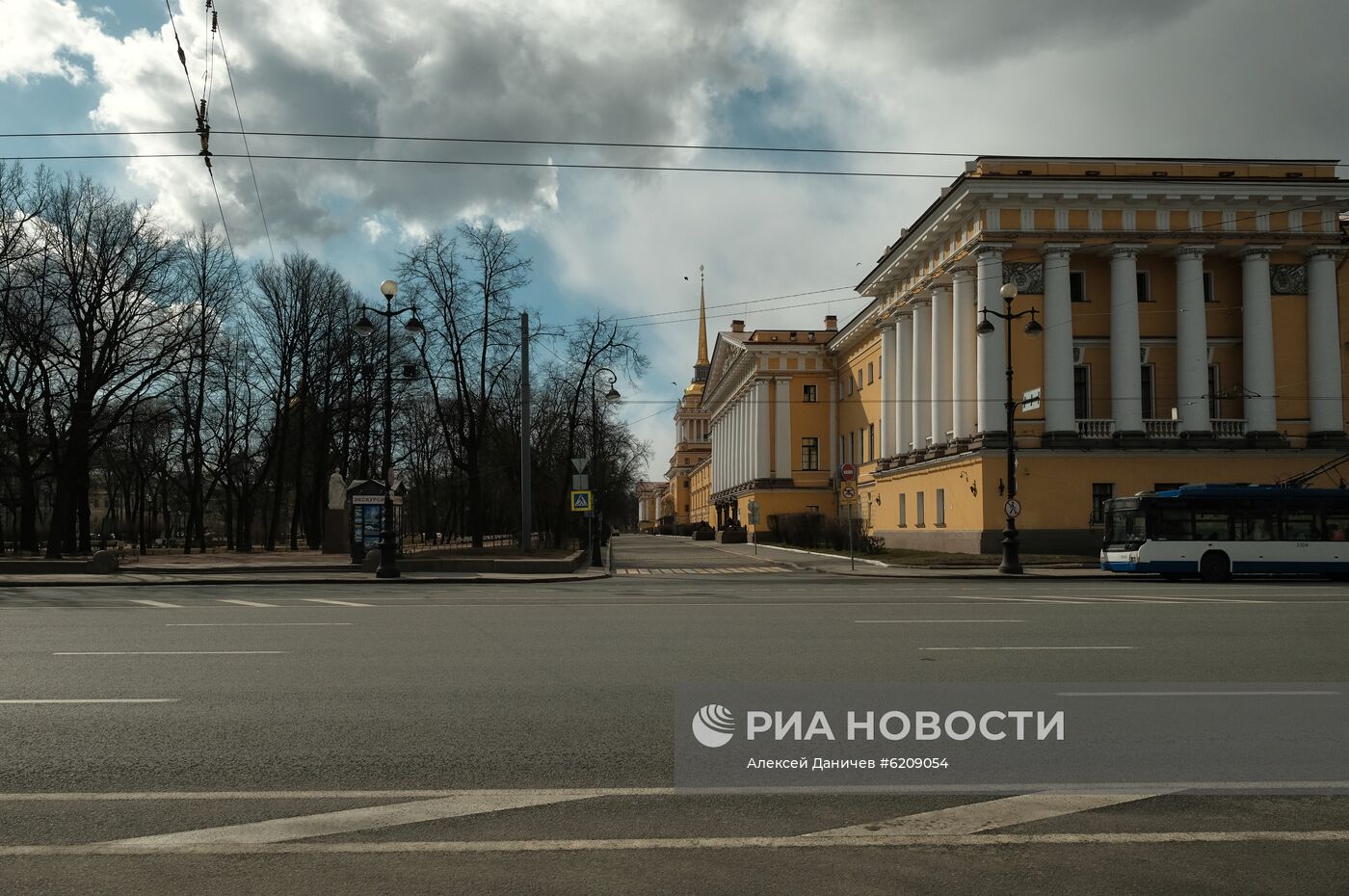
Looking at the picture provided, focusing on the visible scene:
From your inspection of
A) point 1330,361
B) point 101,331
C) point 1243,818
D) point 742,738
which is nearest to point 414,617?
point 742,738

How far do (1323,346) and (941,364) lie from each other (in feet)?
47.7

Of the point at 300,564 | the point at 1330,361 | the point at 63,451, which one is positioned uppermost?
the point at 1330,361

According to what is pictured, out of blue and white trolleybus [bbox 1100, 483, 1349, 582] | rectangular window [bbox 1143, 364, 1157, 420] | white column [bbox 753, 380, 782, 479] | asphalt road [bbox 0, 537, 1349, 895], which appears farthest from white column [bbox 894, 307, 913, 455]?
asphalt road [bbox 0, 537, 1349, 895]

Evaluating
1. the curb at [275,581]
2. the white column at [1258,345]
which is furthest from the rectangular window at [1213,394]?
the curb at [275,581]

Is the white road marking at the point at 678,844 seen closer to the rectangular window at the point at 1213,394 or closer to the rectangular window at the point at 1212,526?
the rectangular window at the point at 1212,526

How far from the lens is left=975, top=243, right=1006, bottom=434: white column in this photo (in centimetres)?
3981

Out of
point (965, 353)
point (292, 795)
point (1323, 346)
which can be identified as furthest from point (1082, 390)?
point (292, 795)

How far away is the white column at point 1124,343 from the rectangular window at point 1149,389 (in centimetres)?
192

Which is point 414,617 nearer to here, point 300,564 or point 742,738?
point 742,738

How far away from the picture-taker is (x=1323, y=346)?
135 ft

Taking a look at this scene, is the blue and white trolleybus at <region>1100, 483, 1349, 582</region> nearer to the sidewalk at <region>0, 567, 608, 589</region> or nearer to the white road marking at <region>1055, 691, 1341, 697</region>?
the sidewalk at <region>0, 567, 608, 589</region>

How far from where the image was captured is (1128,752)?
22.2 feet

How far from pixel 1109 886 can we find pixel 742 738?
304 centimetres

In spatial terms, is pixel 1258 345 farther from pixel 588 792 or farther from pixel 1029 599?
pixel 588 792
